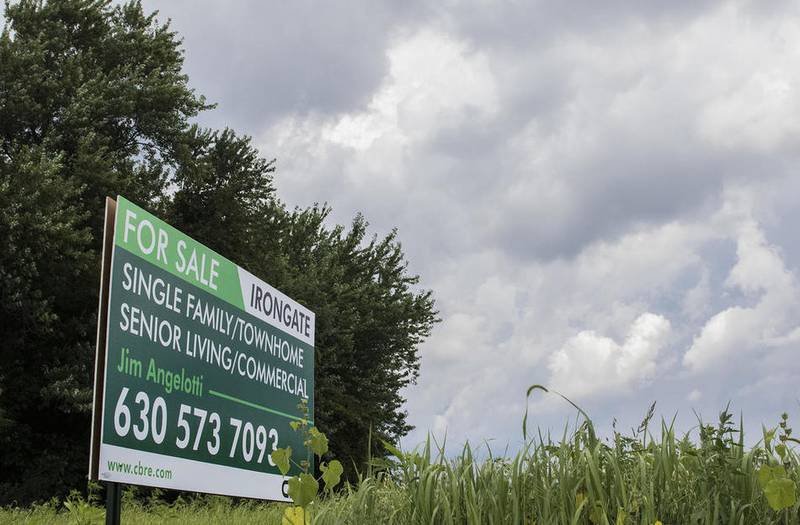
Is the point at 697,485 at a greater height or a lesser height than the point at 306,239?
lesser

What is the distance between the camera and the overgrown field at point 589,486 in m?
3.88

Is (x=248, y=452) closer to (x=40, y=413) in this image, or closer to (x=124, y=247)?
(x=124, y=247)

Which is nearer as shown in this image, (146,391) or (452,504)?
(452,504)

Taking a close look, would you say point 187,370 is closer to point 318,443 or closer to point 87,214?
point 318,443

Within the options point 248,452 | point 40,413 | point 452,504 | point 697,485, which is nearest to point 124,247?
point 248,452

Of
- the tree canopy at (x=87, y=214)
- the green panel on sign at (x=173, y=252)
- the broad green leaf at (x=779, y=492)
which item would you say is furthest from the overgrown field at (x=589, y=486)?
the tree canopy at (x=87, y=214)

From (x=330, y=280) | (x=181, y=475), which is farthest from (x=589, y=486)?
(x=330, y=280)

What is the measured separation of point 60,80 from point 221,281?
597 inches

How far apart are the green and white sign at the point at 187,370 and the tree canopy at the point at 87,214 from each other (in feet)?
31.1

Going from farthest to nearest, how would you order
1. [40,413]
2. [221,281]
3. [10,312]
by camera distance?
[40,413] < [10,312] < [221,281]

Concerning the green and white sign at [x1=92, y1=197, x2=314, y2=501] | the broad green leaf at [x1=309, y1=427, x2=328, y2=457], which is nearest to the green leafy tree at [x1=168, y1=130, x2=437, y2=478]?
the green and white sign at [x1=92, y1=197, x2=314, y2=501]

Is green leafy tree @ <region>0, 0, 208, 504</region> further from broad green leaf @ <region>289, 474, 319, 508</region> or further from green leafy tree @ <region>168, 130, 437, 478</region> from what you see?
broad green leaf @ <region>289, 474, 319, 508</region>

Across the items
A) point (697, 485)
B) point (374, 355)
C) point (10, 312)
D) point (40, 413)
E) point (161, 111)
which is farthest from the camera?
point (374, 355)

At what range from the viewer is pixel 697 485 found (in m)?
4.09
